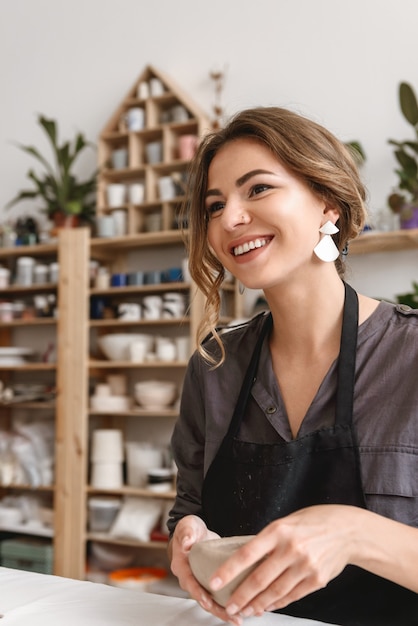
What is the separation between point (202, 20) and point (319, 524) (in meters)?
3.47

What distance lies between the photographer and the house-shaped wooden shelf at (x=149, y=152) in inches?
142

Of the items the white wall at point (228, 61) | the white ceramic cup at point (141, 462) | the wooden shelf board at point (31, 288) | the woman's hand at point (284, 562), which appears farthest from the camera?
the wooden shelf board at point (31, 288)

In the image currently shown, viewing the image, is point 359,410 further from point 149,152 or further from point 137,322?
point 149,152

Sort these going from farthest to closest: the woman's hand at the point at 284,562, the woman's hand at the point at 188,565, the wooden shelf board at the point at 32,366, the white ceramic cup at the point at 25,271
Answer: the white ceramic cup at the point at 25,271 < the wooden shelf board at the point at 32,366 < the woman's hand at the point at 188,565 < the woman's hand at the point at 284,562

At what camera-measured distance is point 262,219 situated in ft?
4.21

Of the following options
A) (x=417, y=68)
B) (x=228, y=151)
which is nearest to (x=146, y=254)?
(x=417, y=68)

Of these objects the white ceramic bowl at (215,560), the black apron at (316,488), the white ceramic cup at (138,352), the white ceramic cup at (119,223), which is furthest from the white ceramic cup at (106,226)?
the white ceramic bowl at (215,560)

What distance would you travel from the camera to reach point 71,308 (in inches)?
142

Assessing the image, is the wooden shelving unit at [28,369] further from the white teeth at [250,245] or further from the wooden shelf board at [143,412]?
the white teeth at [250,245]

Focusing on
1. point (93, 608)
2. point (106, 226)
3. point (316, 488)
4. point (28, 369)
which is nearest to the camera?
point (93, 608)

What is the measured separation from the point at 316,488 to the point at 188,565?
321mm

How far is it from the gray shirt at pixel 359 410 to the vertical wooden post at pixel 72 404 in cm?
208

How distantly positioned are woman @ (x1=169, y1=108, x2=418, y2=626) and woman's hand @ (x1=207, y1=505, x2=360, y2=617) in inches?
7.8

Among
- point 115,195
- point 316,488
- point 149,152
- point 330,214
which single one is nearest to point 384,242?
point 149,152
